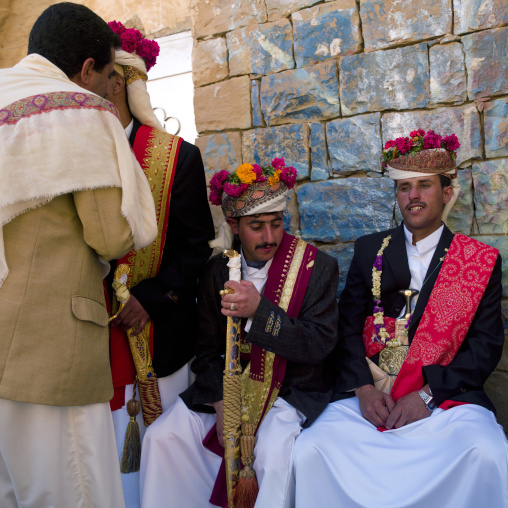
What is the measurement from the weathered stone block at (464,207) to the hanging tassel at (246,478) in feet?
5.48

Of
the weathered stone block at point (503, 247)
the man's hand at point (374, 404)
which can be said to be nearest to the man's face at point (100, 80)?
the man's hand at point (374, 404)

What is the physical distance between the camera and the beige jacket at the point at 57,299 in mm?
1714

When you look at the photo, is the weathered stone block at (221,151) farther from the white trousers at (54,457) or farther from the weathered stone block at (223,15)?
the white trousers at (54,457)

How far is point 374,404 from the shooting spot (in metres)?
2.58

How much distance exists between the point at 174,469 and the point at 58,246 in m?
1.30

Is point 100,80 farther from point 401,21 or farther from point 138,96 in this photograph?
point 401,21

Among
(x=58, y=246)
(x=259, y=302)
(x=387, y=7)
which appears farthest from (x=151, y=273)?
(x=387, y=7)

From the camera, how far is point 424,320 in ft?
8.73

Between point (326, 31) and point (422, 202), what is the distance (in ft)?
4.48

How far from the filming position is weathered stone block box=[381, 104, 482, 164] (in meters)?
3.11

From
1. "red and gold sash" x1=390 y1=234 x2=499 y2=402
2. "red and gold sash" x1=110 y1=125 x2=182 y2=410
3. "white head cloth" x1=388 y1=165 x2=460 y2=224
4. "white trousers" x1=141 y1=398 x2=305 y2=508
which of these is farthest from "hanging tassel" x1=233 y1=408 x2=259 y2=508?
"white head cloth" x1=388 y1=165 x2=460 y2=224

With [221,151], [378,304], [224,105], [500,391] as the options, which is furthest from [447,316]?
[224,105]

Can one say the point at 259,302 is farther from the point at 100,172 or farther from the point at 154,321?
the point at 100,172

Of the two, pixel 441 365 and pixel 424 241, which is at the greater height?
pixel 424 241
